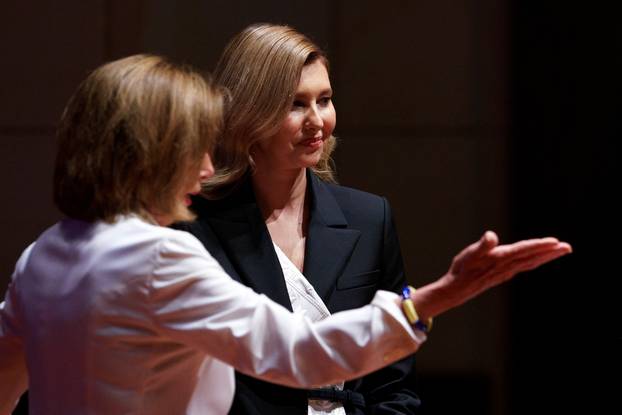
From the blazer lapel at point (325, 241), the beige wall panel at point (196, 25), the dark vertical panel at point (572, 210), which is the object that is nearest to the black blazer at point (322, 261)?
the blazer lapel at point (325, 241)

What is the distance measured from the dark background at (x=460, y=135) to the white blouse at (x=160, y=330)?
2.63 m

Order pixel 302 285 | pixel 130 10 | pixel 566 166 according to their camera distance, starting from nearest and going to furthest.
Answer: pixel 302 285 < pixel 566 166 < pixel 130 10

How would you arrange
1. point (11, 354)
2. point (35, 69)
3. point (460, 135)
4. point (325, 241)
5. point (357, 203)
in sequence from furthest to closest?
point (35, 69) → point (460, 135) → point (357, 203) → point (325, 241) → point (11, 354)

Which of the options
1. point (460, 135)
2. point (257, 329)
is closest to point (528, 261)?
point (257, 329)

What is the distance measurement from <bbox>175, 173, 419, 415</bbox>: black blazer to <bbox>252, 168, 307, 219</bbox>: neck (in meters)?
0.03

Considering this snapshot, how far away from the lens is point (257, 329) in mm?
1751

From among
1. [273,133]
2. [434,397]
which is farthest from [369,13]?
[273,133]

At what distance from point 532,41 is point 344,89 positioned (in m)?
0.81

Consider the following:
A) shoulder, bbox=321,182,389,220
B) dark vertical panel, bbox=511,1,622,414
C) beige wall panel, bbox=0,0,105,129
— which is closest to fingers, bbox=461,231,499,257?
shoulder, bbox=321,182,389,220

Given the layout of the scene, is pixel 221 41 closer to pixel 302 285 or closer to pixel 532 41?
pixel 532 41

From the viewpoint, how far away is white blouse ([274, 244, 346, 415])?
2.52 meters

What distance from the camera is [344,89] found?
14.8 feet

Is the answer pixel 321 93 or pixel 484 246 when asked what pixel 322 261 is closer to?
pixel 321 93

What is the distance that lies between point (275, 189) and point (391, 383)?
577 millimetres
